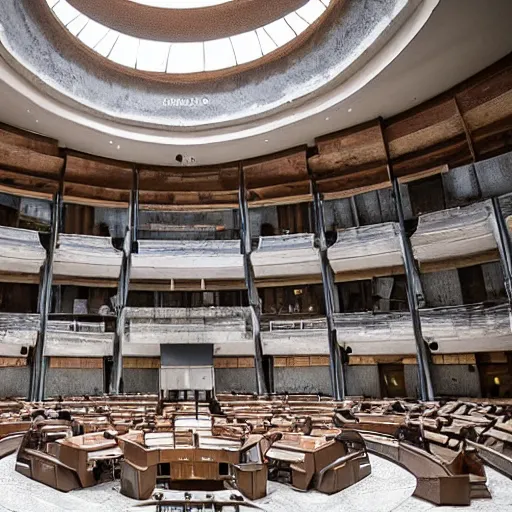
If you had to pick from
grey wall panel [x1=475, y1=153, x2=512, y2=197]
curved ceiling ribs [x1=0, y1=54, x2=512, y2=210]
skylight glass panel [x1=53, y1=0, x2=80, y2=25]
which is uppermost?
skylight glass panel [x1=53, y1=0, x2=80, y2=25]

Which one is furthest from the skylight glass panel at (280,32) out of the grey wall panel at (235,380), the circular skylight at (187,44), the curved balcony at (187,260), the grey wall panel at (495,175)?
the grey wall panel at (235,380)

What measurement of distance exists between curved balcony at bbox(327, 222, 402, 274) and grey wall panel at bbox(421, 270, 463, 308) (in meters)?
1.23

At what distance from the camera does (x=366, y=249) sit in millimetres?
17750

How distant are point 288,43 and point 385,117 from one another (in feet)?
13.9

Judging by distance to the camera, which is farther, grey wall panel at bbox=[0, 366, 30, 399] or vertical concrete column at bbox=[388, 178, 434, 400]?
grey wall panel at bbox=[0, 366, 30, 399]

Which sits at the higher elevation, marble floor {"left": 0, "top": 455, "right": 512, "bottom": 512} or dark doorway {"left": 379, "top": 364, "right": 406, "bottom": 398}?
dark doorway {"left": 379, "top": 364, "right": 406, "bottom": 398}

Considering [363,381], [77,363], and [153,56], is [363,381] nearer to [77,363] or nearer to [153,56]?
[77,363]

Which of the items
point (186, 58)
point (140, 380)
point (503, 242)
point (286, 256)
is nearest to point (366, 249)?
point (286, 256)

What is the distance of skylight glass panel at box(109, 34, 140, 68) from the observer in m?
15.9

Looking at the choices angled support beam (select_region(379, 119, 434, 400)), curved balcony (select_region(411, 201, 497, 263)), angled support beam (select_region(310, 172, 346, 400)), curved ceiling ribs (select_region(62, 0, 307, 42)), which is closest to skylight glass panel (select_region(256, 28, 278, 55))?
curved ceiling ribs (select_region(62, 0, 307, 42))

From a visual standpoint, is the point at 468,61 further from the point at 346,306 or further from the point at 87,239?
the point at 87,239

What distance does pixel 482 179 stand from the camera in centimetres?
1670

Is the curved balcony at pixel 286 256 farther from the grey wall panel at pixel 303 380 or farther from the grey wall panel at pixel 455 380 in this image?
the grey wall panel at pixel 455 380

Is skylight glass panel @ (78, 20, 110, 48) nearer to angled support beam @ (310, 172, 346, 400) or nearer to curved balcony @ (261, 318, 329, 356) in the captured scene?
angled support beam @ (310, 172, 346, 400)
